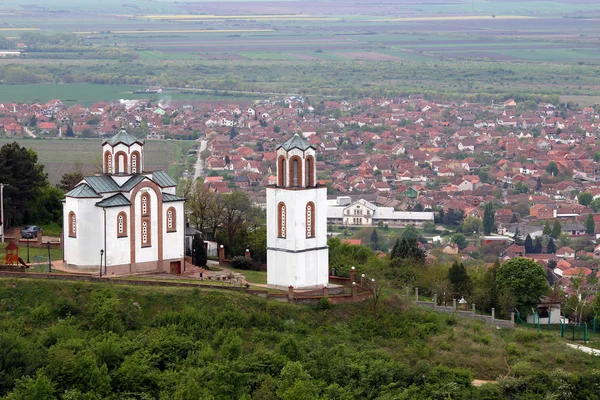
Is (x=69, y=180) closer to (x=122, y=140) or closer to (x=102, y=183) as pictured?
(x=122, y=140)

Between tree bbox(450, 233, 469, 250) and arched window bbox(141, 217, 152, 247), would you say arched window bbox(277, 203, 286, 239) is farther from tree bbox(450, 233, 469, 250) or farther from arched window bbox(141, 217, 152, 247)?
tree bbox(450, 233, 469, 250)

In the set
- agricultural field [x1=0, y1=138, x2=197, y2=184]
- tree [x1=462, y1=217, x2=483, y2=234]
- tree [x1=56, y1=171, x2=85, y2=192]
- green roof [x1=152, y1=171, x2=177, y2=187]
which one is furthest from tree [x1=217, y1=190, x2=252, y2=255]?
tree [x1=462, y1=217, x2=483, y2=234]

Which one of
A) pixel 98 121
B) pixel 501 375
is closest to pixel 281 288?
pixel 501 375

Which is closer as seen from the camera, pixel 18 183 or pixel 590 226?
pixel 18 183

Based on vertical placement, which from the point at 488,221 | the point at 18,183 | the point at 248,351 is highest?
the point at 18,183

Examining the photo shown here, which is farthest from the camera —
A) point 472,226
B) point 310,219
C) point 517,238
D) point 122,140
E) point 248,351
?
point 472,226

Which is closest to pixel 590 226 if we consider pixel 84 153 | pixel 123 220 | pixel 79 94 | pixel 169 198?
pixel 84 153

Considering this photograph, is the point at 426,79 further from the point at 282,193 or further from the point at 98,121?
the point at 282,193
